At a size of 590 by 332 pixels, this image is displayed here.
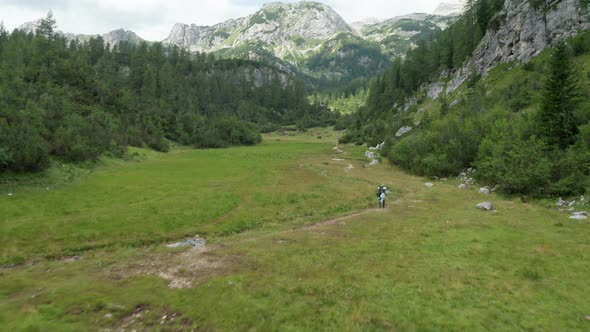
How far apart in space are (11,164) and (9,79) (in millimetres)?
88239

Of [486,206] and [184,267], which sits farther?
[486,206]

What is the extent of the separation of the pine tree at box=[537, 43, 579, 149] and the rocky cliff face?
5459cm

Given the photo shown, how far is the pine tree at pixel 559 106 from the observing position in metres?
44.5

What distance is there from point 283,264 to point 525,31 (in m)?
124

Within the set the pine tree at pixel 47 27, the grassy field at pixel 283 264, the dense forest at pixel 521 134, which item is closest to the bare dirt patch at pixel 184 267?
the grassy field at pixel 283 264

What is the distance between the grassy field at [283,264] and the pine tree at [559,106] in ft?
45.3

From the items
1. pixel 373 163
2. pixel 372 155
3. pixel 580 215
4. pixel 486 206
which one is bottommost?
pixel 373 163

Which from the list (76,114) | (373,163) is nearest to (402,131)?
(373,163)

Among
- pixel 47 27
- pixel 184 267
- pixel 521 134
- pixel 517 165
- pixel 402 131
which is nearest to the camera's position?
pixel 184 267

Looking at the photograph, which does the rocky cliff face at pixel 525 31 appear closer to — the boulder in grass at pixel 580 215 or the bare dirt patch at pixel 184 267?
the boulder in grass at pixel 580 215

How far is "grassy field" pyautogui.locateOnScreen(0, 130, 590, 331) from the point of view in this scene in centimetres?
1385

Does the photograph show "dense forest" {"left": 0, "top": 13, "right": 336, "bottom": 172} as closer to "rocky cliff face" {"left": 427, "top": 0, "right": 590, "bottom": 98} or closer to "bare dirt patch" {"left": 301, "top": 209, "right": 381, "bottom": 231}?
"bare dirt patch" {"left": 301, "top": 209, "right": 381, "bottom": 231}

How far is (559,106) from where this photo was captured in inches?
1780

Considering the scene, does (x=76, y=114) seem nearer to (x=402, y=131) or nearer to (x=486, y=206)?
(x=486, y=206)
